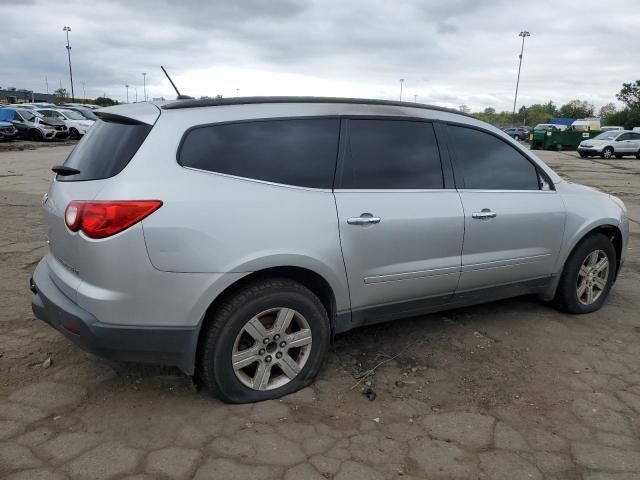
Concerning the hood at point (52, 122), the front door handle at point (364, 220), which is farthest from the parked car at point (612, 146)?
the front door handle at point (364, 220)

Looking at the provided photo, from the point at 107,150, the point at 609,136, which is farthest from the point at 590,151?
the point at 107,150

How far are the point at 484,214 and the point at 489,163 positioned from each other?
44cm


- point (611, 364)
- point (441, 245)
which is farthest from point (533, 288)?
point (441, 245)

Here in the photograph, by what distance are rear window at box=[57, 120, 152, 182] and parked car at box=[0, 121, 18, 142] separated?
25462 mm

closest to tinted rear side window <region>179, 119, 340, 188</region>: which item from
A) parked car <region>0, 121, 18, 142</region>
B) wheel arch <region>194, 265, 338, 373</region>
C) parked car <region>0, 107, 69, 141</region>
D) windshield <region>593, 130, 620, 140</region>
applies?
wheel arch <region>194, 265, 338, 373</region>

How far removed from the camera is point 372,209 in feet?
10.4

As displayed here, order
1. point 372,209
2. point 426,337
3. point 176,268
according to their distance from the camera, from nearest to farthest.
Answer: point 176,268, point 372,209, point 426,337

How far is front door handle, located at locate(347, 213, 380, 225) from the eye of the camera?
3074 millimetres

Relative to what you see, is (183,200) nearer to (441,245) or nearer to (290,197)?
(290,197)

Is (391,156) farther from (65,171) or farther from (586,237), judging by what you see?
(586,237)

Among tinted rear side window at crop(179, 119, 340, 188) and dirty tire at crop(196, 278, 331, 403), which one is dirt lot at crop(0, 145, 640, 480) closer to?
dirty tire at crop(196, 278, 331, 403)

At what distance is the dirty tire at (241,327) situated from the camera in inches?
109

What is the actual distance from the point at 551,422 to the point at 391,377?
945 millimetres

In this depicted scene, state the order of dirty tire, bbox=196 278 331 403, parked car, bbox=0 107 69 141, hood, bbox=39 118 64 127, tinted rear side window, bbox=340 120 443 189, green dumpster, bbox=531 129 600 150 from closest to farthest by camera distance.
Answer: dirty tire, bbox=196 278 331 403 → tinted rear side window, bbox=340 120 443 189 → parked car, bbox=0 107 69 141 → hood, bbox=39 118 64 127 → green dumpster, bbox=531 129 600 150
